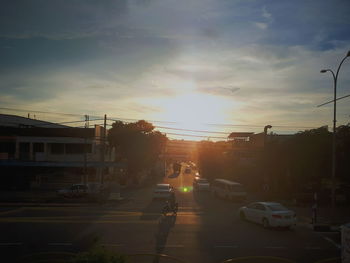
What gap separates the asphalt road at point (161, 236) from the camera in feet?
49.5

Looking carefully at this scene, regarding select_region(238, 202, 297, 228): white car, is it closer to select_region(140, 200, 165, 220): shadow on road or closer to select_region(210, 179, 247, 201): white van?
select_region(140, 200, 165, 220): shadow on road

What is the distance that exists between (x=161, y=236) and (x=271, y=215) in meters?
6.41

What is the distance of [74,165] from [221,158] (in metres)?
29.6

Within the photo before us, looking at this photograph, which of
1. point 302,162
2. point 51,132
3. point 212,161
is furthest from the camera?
point 212,161

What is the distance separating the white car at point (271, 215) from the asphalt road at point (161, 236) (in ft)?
1.41

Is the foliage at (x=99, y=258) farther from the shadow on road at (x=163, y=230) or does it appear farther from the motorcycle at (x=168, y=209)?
the motorcycle at (x=168, y=209)

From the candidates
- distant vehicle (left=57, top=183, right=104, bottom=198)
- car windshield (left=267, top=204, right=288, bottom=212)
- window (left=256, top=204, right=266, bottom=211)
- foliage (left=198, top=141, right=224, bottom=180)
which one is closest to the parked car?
distant vehicle (left=57, top=183, right=104, bottom=198)

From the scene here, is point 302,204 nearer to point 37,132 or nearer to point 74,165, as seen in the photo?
point 74,165

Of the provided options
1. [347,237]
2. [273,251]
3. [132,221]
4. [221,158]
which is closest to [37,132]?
[221,158]

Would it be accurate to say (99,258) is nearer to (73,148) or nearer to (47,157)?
(47,157)

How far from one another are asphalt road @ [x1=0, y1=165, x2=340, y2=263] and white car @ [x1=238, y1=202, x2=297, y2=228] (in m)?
0.43

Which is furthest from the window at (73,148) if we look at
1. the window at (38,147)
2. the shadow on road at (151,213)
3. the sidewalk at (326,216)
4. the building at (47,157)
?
the sidewalk at (326,216)

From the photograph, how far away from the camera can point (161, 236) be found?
18250 mm

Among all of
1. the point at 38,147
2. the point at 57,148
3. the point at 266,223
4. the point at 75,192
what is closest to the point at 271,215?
the point at 266,223
